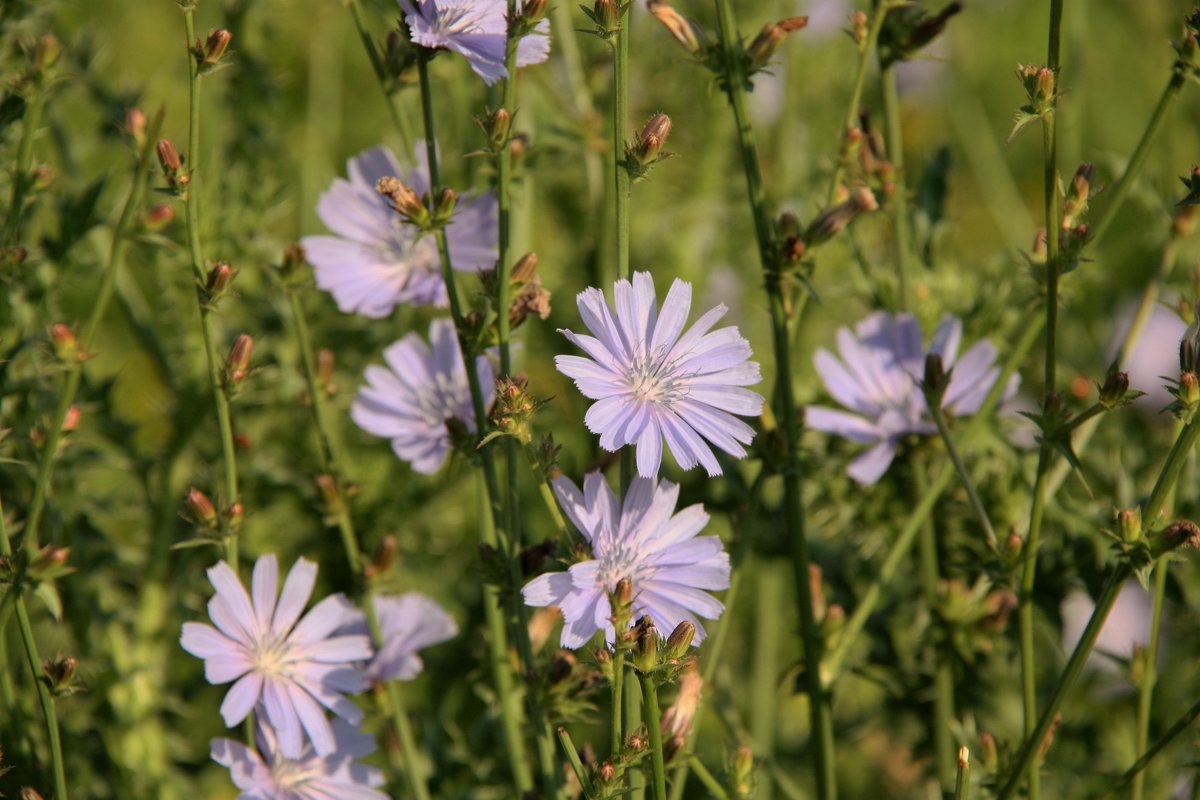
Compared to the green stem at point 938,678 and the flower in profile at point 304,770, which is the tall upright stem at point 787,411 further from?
the flower in profile at point 304,770

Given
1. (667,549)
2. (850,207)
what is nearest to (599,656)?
(667,549)

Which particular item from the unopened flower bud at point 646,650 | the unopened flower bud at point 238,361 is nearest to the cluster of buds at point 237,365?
the unopened flower bud at point 238,361

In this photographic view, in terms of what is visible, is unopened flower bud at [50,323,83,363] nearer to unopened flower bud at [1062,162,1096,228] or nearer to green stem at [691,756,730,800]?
green stem at [691,756,730,800]

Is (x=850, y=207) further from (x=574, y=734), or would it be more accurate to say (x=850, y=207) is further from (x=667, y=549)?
(x=574, y=734)

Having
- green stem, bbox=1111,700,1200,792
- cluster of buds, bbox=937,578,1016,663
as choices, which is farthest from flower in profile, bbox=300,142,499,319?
green stem, bbox=1111,700,1200,792

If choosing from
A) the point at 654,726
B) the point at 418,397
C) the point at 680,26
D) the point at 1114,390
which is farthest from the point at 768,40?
the point at 654,726

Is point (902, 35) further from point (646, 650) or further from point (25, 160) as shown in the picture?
point (25, 160)

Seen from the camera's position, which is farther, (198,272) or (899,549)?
(899,549)
